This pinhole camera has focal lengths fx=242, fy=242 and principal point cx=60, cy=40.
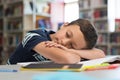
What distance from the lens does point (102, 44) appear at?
5.65m

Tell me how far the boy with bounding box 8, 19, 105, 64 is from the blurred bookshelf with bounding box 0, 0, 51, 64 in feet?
11.7

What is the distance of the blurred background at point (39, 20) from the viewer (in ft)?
15.9

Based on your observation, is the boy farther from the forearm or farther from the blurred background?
the blurred background

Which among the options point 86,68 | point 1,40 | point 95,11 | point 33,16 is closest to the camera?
point 86,68

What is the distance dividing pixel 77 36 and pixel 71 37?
3 centimetres

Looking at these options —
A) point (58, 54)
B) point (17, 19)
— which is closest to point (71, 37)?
point (58, 54)

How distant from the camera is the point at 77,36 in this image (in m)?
1.12

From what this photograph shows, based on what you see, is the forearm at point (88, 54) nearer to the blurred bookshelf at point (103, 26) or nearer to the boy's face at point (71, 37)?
the boy's face at point (71, 37)

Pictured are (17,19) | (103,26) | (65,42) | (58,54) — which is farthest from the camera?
(103,26)

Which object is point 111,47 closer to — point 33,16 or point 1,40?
point 33,16

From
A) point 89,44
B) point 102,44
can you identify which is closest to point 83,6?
point 102,44

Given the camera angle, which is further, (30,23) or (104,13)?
(104,13)

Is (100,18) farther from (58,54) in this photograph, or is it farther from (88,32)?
(58,54)

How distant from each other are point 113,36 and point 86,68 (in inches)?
195
